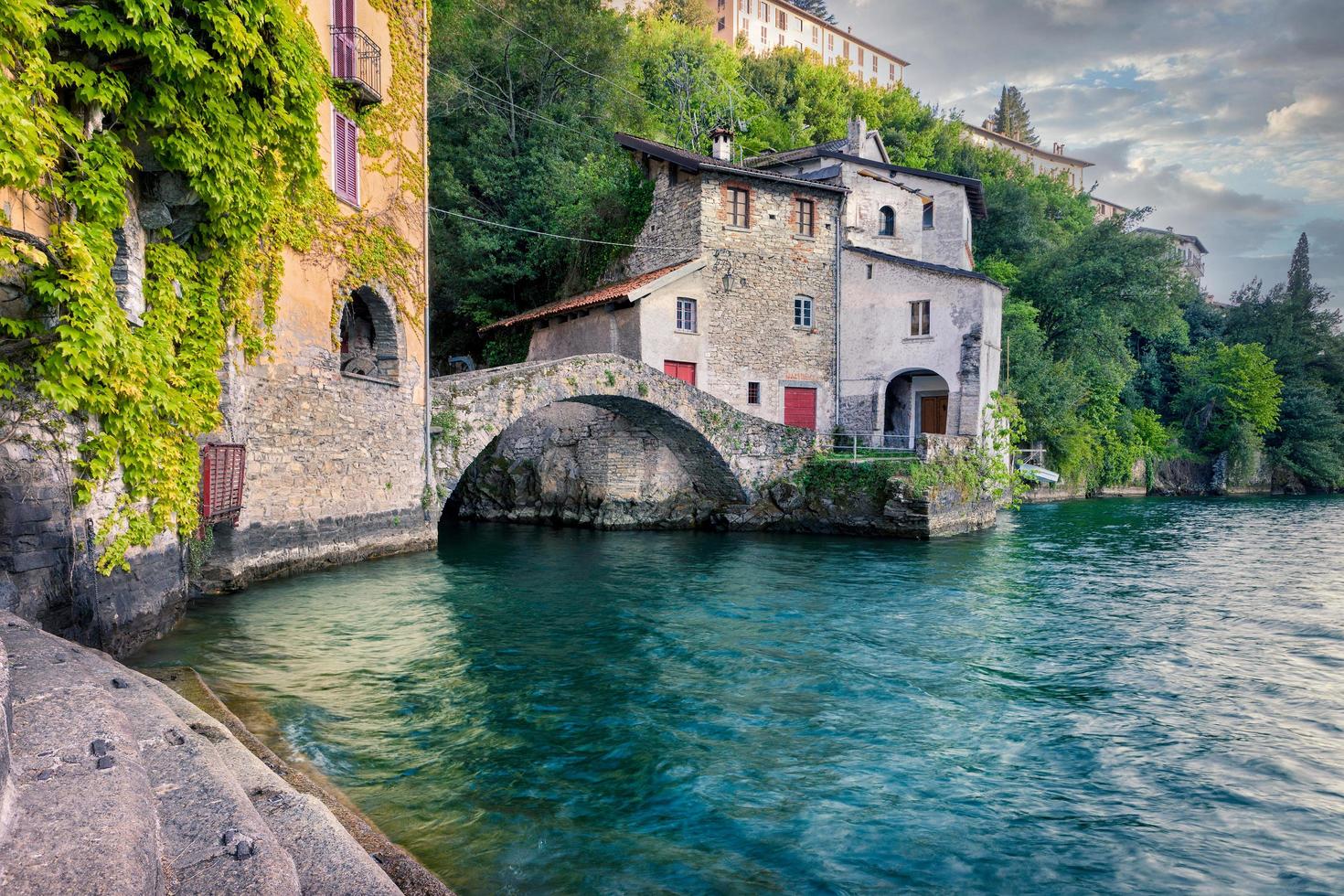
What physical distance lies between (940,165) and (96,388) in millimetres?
41414

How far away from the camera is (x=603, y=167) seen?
26203 millimetres

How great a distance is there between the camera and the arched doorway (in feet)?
83.5

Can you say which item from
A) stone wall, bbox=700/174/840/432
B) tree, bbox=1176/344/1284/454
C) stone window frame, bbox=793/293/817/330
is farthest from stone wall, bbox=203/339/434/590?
tree, bbox=1176/344/1284/454

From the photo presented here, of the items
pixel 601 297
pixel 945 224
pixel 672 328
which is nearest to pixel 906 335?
pixel 672 328

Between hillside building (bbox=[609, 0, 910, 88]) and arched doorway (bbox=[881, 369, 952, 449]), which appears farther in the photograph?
hillside building (bbox=[609, 0, 910, 88])

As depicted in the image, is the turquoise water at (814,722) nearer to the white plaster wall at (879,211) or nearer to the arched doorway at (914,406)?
the arched doorway at (914,406)

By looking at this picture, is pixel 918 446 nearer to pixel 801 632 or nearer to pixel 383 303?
pixel 801 632

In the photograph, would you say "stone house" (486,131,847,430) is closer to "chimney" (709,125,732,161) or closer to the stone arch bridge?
"chimney" (709,125,732,161)

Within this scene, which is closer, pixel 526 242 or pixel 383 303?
pixel 383 303

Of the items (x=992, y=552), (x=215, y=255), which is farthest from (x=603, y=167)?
(x=215, y=255)

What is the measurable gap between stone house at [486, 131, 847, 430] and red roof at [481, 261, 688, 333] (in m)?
0.06

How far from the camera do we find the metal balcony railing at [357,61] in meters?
12.6

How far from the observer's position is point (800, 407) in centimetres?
2409

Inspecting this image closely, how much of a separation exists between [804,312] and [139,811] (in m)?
22.7
